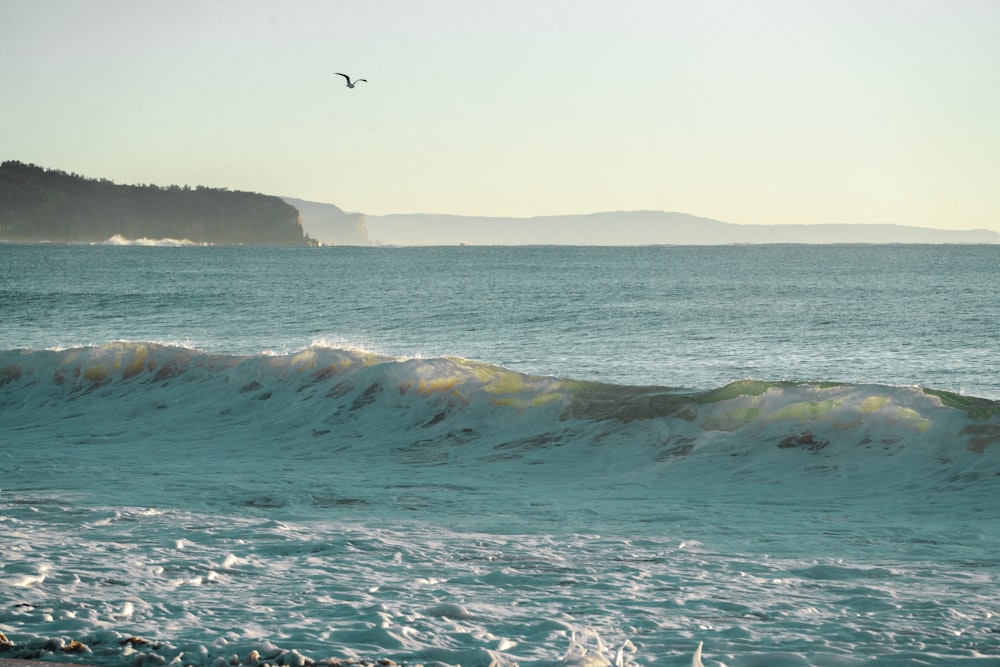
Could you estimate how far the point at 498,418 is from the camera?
1594 cm

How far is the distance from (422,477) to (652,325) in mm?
36449

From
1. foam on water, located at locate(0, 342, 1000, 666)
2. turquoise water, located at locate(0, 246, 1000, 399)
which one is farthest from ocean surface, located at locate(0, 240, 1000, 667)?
turquoise water, located at locate(0, 246, 1000, 399)

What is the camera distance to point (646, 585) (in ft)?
25.0

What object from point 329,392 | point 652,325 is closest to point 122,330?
point 652,325

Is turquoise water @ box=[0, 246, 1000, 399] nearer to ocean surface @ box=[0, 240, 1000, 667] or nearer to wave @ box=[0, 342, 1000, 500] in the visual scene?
ocean surface @ box=[0, 240, 1000, 667]

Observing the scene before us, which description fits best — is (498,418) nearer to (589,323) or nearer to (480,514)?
(480,514)

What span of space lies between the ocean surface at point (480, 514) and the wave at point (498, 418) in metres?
0.06

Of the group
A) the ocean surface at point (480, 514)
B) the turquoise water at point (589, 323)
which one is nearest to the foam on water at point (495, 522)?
the ocean surface at point (480, 514)

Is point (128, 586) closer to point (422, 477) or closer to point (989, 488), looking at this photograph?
point (422, 477)

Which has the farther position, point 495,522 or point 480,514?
point 480,514

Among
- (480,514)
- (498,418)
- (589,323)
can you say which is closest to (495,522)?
(480,514)

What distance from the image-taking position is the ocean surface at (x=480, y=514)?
6430mm

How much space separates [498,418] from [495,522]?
19.6ft

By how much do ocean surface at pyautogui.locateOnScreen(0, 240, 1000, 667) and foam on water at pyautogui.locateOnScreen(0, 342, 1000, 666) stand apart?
38mm
